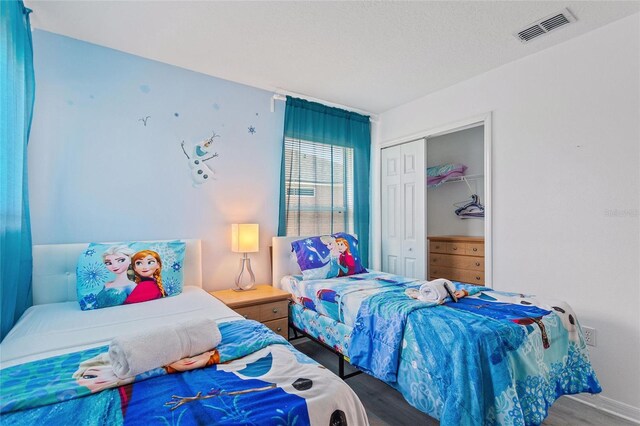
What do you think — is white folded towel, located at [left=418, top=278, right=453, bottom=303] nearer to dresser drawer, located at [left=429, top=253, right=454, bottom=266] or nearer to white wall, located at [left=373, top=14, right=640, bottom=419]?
white wall, located at [left=373, top=14, right=640, bottom=419]

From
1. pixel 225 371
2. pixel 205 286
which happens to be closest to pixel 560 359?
pixel 225 371

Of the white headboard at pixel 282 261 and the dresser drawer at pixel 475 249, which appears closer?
the white headboard at pixel 282 261

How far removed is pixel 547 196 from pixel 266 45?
2560mm

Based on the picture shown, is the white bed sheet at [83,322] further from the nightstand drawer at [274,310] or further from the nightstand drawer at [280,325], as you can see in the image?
the nightstand drawer at [280,325]

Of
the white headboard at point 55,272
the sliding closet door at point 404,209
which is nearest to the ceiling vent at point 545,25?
the sliding closet door at point 404,209

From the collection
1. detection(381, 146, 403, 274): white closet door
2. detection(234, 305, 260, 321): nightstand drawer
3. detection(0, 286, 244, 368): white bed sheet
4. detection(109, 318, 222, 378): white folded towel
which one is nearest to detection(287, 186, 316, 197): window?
detection(381, 146, 403, 274): white closet door

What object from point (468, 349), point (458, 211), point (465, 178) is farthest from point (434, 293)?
point (465, 178)

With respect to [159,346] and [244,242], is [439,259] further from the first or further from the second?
[159,346]

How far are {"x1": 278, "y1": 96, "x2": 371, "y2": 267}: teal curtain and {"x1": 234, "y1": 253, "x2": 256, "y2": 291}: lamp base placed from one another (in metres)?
0.49

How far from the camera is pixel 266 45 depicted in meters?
Result: 2.43

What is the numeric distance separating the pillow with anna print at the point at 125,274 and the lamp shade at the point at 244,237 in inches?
22.5

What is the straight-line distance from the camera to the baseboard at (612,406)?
2037 millimetres

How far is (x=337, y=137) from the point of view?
3.74m

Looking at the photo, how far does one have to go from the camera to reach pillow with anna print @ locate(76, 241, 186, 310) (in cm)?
201
